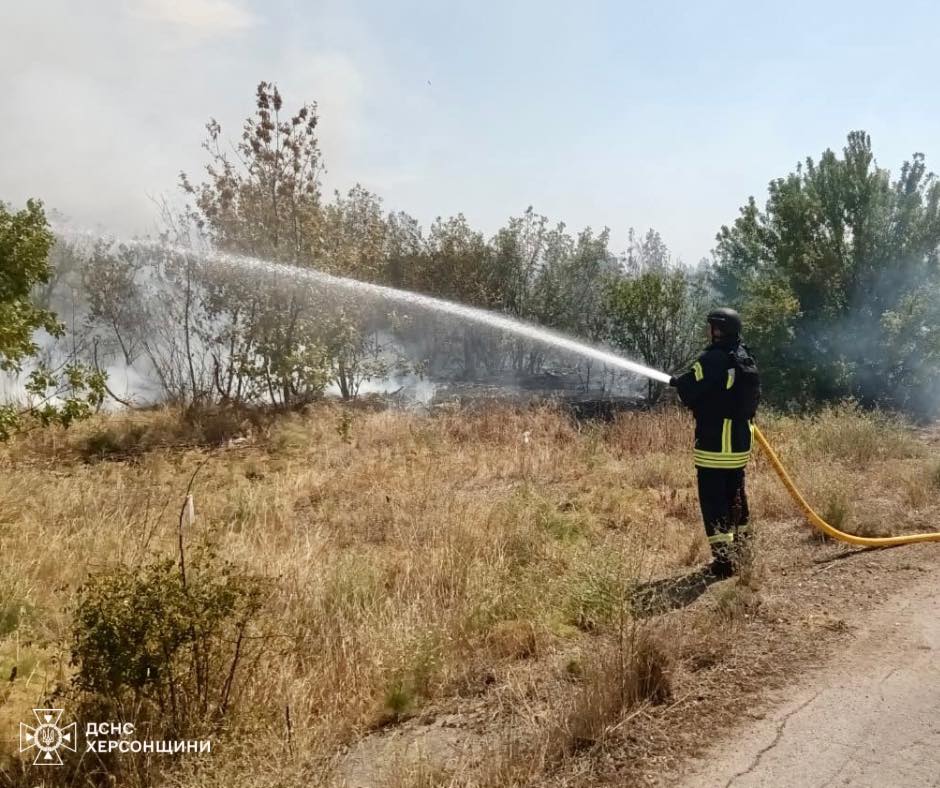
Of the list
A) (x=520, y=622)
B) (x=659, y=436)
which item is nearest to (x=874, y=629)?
(x=520, y=622)

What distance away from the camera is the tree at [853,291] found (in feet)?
43.0

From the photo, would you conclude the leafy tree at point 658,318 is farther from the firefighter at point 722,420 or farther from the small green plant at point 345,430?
the firefighter at point 722,420

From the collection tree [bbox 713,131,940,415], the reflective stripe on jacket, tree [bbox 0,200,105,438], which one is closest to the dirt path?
the reflective stripe on jacket

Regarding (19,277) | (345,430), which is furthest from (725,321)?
(345,430)

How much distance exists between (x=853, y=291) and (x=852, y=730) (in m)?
13.9

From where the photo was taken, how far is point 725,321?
4309 mm

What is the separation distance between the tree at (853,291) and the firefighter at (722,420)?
9.75 meters

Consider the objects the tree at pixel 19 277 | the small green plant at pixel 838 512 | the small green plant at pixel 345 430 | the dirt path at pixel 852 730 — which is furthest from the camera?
the small green plant at pixel 345 430

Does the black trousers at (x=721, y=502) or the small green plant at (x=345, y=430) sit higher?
the small green plant at (x=345, y=430)

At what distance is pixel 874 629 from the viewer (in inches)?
137

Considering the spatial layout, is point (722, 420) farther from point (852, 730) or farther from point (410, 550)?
point (410, 550)

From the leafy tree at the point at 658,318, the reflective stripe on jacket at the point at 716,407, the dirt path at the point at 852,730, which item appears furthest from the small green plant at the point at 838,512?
the leafy tree at the point at 658,318

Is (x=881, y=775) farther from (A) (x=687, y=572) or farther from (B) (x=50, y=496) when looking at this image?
(B) (x=50, y=496)

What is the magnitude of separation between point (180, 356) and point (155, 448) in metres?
3.91
